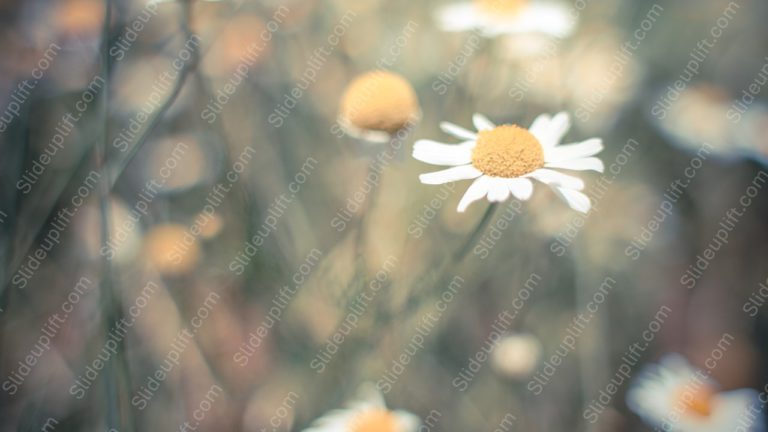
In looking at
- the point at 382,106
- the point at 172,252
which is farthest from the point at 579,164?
the point at 172,252

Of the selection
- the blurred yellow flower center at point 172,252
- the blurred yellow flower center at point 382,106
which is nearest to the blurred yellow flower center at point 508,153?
the blurred yellow flower center at point 382,106

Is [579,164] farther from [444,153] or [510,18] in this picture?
[510,18]

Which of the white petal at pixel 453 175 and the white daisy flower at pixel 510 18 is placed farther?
the white daisy flower at pixel 510 18

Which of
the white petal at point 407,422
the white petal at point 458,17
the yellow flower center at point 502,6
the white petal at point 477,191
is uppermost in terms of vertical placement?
the yellow flower center at point 502,6

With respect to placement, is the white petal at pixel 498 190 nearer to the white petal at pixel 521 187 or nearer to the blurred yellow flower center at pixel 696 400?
the white petal at pixel 521 187

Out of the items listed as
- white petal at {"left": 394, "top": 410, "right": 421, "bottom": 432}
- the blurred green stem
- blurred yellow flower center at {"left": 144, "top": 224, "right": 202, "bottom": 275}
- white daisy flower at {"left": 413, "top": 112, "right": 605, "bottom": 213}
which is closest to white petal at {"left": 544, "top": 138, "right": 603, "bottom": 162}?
white daisy flower at {"left": 413, "top": 112, "right": 605, "bottom": 213}

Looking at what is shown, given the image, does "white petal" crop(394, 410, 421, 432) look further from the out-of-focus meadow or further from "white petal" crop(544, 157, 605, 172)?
"white petal" crop(544, 157, 605, 172)
